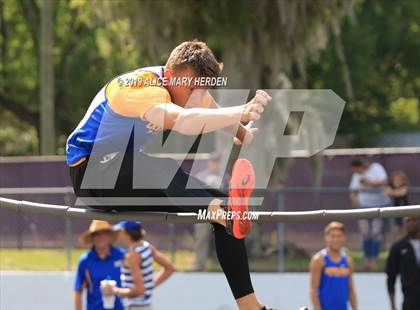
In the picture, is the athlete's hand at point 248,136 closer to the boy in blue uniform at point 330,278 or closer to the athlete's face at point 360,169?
the boy in blue uniform at point 330,278

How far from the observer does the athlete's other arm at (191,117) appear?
4238 millimetres

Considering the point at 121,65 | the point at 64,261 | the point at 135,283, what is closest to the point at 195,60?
the point at 135,283

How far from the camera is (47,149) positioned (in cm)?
2075

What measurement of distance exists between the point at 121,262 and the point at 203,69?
141 inches

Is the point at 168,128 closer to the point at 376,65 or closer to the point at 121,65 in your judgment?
the point at 121,65

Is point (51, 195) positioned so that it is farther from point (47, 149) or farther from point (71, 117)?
point (71, 117)

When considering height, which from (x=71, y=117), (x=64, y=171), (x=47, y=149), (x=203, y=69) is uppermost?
(x=71, y=117)

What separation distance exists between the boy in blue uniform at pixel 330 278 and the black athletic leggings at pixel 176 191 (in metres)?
3.13

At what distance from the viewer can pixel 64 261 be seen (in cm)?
1220

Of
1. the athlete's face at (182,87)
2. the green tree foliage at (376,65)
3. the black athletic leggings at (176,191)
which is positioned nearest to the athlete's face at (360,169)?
the black athletic leggings at (176,191)

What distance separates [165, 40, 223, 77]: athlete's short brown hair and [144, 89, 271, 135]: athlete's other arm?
18cm

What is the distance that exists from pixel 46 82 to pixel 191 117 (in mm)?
17313

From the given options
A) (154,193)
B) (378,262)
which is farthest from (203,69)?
(378,262)

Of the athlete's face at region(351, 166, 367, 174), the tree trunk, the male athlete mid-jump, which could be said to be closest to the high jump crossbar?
the male athlete mid-jump
